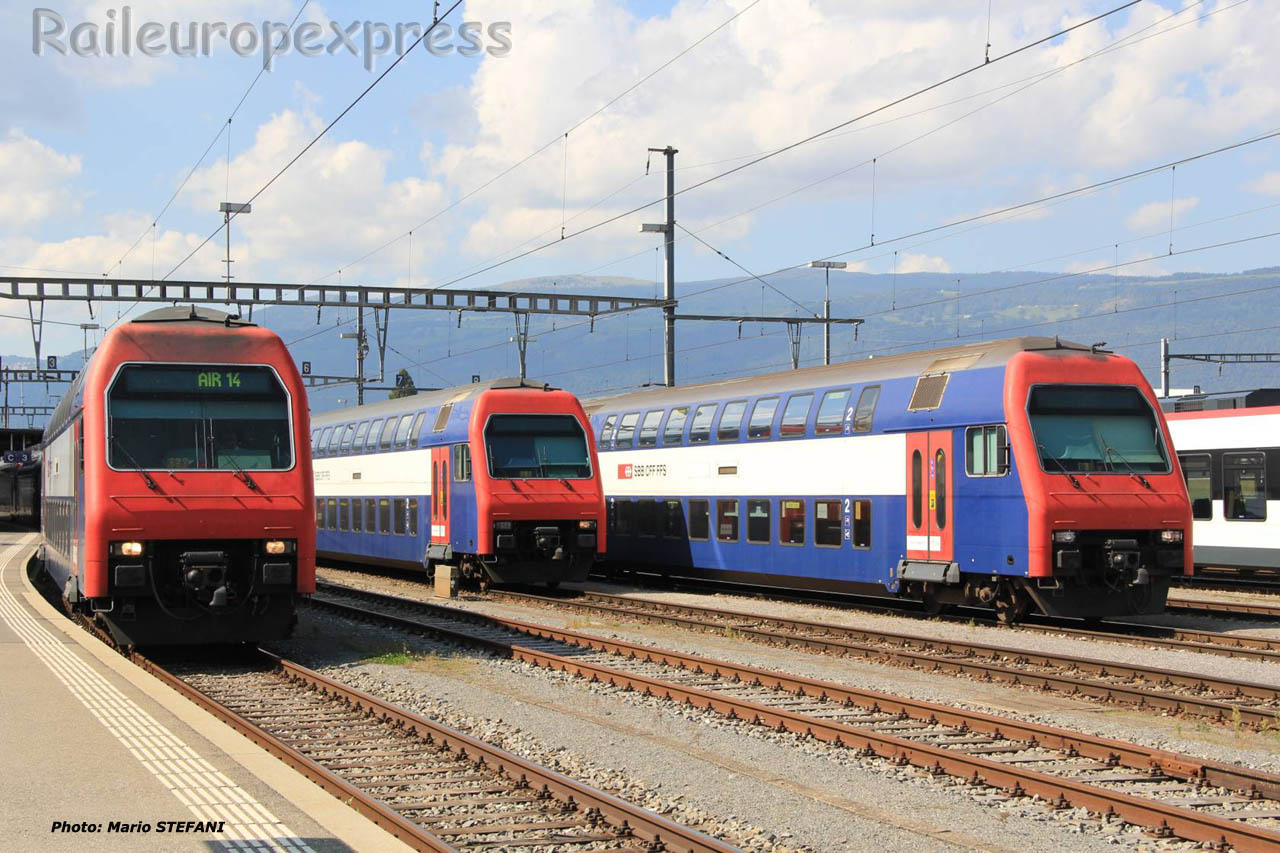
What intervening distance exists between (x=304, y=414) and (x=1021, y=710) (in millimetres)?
7903

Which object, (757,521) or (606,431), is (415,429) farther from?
(757,521)

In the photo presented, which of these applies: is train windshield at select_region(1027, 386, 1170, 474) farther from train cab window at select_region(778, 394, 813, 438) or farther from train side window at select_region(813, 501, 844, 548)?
train cab window at select_region(778, 394, 813, 438)

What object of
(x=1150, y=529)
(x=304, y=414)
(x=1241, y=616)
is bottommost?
(x=1241, y=616)

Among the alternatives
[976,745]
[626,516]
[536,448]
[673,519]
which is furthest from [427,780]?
[626,516]

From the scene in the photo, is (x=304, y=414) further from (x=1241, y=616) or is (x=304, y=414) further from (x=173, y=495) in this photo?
(x=1241, y=616)

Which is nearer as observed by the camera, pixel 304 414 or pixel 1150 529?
pixel 304 414

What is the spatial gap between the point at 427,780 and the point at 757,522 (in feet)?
50.0

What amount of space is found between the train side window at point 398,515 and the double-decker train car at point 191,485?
13888 millimetres

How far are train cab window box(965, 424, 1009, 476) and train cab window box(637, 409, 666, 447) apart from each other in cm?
990

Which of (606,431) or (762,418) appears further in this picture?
(606,431)

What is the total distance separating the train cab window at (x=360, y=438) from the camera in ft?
Answer: 107

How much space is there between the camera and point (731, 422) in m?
25.3

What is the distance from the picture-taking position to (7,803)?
26.9 feet

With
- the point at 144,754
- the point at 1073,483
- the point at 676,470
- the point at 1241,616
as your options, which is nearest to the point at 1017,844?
the point at 144,754
